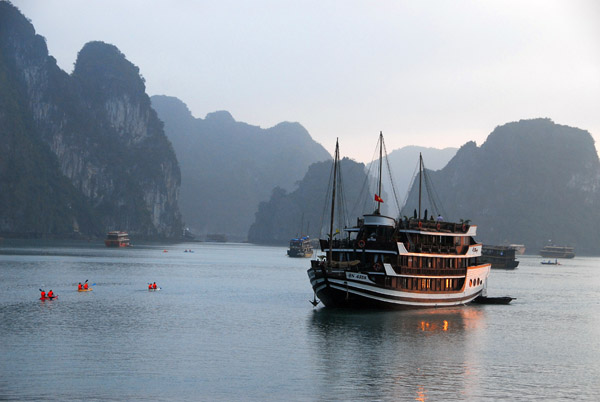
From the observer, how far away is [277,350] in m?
54.0

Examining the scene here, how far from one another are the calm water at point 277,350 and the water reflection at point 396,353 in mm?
129

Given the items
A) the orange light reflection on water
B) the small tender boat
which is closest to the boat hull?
the small tender boat

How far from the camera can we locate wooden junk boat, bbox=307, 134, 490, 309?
72.3 metres

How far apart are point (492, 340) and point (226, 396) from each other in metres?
31.7

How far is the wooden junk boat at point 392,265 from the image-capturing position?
237 ft

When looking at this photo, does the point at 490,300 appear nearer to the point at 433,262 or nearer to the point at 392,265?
the point at 433,262

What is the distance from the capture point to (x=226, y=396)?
39.5 metres

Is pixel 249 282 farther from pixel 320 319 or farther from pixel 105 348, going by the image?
pixel 105 348

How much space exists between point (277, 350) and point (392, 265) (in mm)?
22468

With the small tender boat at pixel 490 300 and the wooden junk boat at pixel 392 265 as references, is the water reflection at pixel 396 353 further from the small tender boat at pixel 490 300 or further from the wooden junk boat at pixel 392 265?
the small tender boat at pixel 490 300

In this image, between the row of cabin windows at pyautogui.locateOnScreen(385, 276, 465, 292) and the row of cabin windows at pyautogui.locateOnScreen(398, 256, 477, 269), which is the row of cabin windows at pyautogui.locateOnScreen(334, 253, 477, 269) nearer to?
the row of cabin windows at pyautogui.locateOnScreen(398, 256, 477, 269)

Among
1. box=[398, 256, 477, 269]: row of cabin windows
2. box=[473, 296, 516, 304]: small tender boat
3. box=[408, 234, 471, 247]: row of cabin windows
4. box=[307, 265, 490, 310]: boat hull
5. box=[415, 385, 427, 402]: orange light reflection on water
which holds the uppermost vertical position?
box=[408, 234, 471, 247]: row of cabin windows

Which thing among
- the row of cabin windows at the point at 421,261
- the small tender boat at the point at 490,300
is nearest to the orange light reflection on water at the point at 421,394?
the row of cabin windows at the point at 421,261

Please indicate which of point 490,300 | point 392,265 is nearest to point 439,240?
point 392,265
